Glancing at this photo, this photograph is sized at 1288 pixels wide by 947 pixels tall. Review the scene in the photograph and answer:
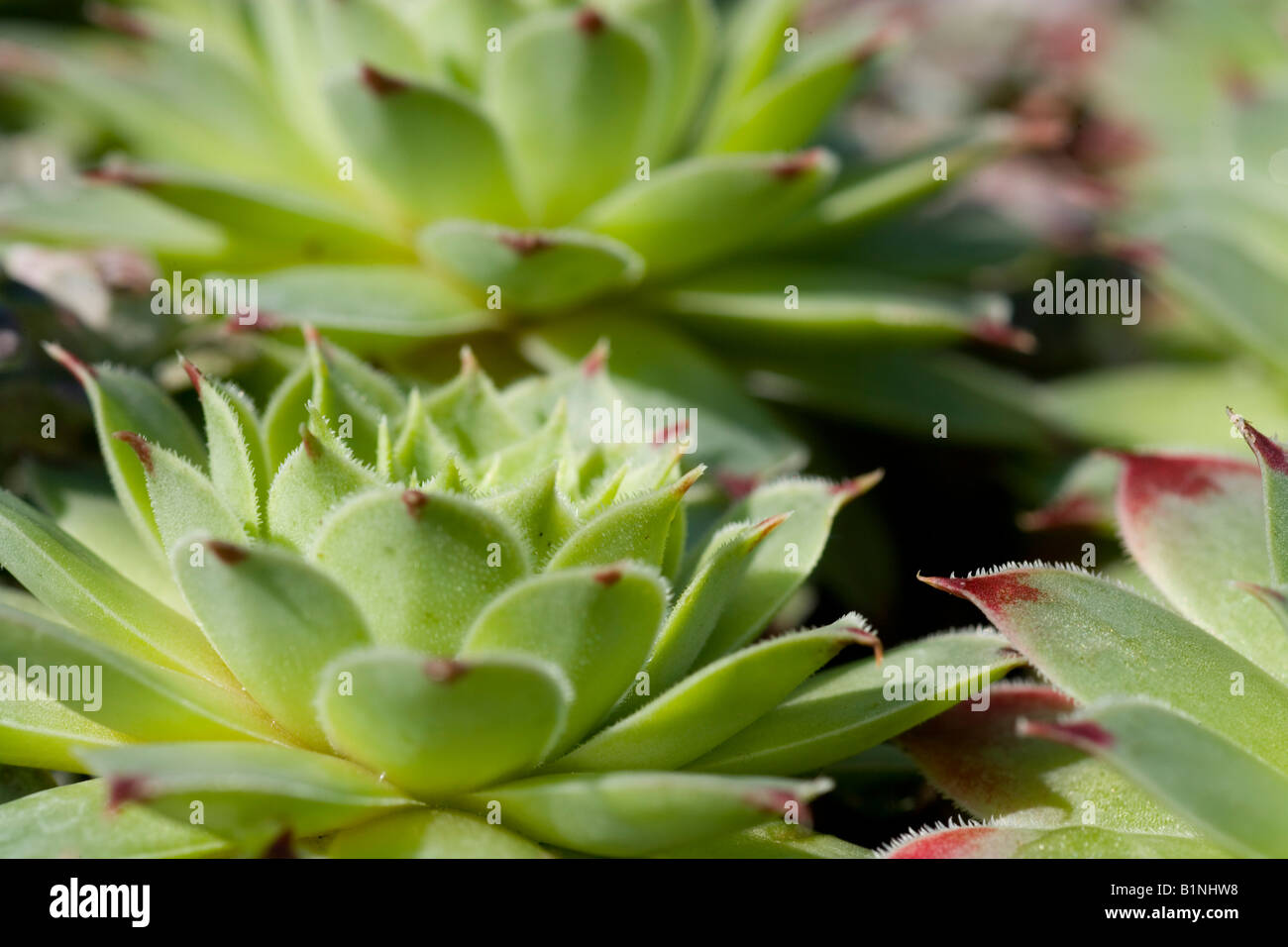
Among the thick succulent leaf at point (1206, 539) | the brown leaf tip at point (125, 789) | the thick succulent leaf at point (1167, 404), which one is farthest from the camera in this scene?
the thick succulent leaf at point (1167, 404)

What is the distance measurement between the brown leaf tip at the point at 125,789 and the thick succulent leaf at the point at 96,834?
0.13 metres

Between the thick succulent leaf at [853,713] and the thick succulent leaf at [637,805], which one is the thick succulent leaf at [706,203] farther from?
the thick succulent leaf at [637,805]

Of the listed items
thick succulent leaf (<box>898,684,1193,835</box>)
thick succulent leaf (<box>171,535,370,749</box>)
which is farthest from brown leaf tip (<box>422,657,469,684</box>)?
thick succulent leaf (<box>898,684,1193,835</box>)

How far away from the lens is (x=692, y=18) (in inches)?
61.4

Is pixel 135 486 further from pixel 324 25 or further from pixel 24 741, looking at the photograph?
pixel 324 25

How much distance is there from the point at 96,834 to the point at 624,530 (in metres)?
0.47

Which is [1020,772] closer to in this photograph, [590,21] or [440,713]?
[440,713]

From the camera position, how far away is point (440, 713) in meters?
0.88

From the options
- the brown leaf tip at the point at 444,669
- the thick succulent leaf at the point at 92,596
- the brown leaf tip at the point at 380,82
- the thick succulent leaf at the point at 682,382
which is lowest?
the brown leaf tip at the point at 444,669

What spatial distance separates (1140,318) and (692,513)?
3.96 ft

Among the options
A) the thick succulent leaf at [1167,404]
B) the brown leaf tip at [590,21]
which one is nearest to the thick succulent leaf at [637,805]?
the brown leaf tip at [590,21]

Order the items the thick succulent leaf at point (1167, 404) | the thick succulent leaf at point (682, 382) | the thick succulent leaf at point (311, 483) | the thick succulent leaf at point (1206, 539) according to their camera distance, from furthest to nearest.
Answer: the thick succulent leaf at point (1167, 404)
the thick succulent leaf at point (682, 382)
the thick succulent leaf at point (1206, 539)
the thick succulent leaf at point (311, 483)

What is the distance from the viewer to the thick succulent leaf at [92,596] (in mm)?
1018

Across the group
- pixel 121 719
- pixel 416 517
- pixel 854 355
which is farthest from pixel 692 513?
pixel 121 719
